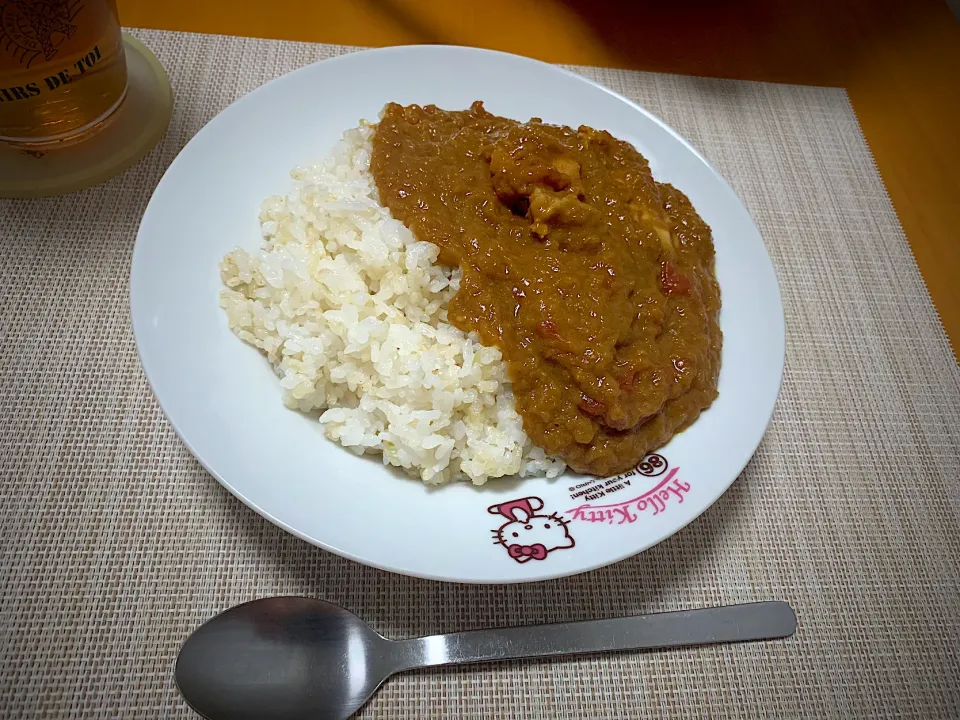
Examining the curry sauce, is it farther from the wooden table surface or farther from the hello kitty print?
the wooden table surface

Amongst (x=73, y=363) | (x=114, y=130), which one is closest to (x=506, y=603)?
(x=73, y=363)

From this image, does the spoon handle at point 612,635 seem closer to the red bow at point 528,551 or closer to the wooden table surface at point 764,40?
the red bow at point 528,551

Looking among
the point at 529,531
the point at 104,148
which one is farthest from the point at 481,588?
the point at 104,148

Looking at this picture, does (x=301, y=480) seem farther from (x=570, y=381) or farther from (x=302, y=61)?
(x=302, y=61)

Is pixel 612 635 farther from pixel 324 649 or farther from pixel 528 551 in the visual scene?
pixel 324 649

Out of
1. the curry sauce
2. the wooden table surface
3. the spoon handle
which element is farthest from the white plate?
the wooden table surface

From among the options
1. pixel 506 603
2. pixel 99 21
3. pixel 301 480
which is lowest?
pixel 506 603
